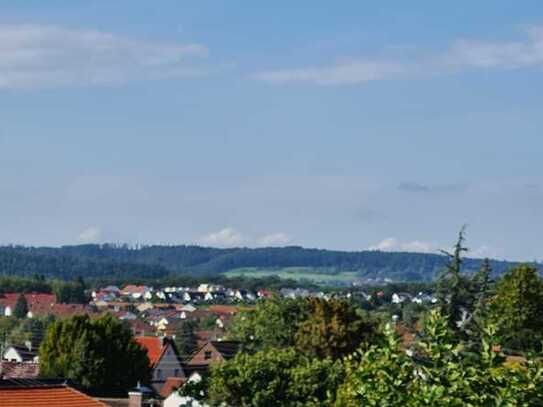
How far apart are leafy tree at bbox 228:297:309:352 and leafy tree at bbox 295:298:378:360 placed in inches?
166

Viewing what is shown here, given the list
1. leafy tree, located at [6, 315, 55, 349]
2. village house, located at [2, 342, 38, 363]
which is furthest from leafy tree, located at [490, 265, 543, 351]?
leafy tree, located at [6, 315, 55, 349]

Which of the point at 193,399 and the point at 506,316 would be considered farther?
the point at 506,316

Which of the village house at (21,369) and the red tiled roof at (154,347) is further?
the red tiled roof at (154,347)

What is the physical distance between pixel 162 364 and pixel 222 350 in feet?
17.9

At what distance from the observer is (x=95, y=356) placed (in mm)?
70875

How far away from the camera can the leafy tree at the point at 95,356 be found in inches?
2763

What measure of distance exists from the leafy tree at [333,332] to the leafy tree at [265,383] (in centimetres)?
1285

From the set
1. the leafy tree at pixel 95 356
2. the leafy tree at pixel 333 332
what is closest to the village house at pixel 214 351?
the leafy tree at pixel 95 356

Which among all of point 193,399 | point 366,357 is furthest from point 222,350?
point 366,357

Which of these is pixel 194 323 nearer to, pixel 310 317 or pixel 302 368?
pixel 310 317

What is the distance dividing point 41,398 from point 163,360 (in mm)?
53966

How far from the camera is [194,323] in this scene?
561ft

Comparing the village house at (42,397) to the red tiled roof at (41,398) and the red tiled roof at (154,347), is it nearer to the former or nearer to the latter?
the red tiled roof at (41,398)

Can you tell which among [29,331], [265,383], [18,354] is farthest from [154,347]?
[265,383]
